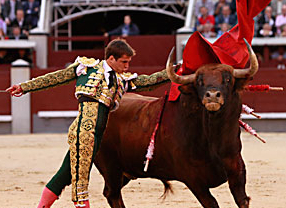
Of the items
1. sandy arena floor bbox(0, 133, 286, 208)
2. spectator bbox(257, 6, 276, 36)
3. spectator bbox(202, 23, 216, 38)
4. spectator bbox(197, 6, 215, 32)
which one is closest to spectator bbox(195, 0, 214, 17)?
spectator bbox(197, 6, 215, 32)

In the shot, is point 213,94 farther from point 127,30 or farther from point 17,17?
point 17,17

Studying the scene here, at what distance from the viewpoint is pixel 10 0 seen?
12.9 meters

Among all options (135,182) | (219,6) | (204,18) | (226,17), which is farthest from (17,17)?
(135,182)

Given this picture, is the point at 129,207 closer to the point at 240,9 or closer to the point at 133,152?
the point at 133,152

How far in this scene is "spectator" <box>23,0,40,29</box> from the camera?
12789 millimetres

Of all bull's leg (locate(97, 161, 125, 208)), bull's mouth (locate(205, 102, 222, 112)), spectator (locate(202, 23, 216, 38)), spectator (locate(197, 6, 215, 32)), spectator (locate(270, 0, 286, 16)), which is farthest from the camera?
spectator (locate(270, 0, 286, 16))

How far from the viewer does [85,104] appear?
12.3ft

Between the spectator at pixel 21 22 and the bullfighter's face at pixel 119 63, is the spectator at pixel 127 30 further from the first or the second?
the bullfighter's face at pixel 119 63

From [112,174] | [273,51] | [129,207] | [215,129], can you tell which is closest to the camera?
[215,129]

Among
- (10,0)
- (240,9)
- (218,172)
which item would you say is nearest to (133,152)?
(218,172)

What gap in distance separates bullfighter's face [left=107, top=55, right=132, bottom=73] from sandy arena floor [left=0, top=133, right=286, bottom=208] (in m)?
1.37

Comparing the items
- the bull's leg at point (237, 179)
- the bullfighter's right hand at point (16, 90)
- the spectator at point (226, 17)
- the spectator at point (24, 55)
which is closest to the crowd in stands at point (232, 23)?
the spectator at point (226, 17)

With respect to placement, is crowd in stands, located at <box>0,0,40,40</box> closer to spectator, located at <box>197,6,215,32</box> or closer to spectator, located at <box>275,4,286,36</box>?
spectator, located at <box>197,6,215,32</box>

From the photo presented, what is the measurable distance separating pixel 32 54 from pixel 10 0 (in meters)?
1.48
